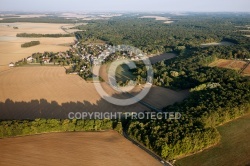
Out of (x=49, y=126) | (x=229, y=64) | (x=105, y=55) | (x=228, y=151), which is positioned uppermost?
(x=105, y=55)

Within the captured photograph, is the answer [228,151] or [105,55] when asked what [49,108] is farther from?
[105,55]

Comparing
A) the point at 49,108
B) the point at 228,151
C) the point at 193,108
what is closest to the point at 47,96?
the point at 49,108

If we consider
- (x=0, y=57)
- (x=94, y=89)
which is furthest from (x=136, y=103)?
(x=0, y=57)

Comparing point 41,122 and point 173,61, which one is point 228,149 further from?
point 173,61

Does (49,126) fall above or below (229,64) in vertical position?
below

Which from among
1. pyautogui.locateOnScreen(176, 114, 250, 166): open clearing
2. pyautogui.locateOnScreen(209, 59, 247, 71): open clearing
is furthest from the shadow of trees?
pyautogui.locateOnScreen(209, 59, 247, 71): open clearing

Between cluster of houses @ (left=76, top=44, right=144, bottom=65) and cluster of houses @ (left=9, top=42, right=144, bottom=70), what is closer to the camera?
cluster of houses @ (left=9, top=42, right=144, bottom=70)

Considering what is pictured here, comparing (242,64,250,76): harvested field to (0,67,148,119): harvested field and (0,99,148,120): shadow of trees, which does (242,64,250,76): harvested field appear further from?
(0,67,148,119): harvested field
